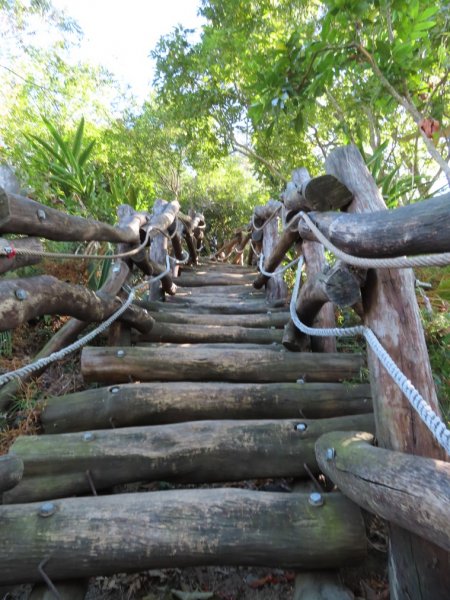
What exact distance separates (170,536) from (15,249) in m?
1.11

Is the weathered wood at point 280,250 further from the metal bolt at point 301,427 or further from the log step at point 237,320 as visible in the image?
the metal bolt at point 301,427

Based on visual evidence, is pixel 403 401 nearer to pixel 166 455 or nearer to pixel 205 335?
pixel 166 455

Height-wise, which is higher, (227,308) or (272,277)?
(272,277)

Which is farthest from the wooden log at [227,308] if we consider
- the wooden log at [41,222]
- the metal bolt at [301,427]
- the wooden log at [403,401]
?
the wooden log at [403,401]

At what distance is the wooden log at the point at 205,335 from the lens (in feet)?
8.16

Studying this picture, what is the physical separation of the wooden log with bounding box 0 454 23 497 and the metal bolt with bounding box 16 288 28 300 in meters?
0.53

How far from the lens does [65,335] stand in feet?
6.98

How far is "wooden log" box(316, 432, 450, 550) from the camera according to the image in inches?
29.6

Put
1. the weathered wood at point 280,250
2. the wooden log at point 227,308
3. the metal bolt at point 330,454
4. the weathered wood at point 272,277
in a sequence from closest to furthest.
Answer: the metal bolt at point 330,454 → the weathered wood at point 280,250 → the wooden log at point 227,308 → the weathered wood at point 272,277

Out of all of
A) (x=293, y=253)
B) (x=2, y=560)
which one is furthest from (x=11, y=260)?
(x=293, y=253)

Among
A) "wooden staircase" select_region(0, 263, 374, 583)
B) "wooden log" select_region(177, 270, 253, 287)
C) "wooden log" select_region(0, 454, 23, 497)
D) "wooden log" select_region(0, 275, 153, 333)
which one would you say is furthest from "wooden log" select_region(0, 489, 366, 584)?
"wooden log" select_region(177, 270, 253, 287)

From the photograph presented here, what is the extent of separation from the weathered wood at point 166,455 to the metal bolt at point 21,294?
563 mm

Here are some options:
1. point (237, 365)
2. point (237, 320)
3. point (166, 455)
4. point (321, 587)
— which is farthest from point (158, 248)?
point (321, 587)

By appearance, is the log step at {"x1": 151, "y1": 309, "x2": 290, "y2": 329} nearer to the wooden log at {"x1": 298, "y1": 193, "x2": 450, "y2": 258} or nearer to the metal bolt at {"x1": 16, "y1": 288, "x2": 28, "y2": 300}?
the metal bolt at {"x1": 16, "y1": 288, "x2": 28, "y2": 300}
